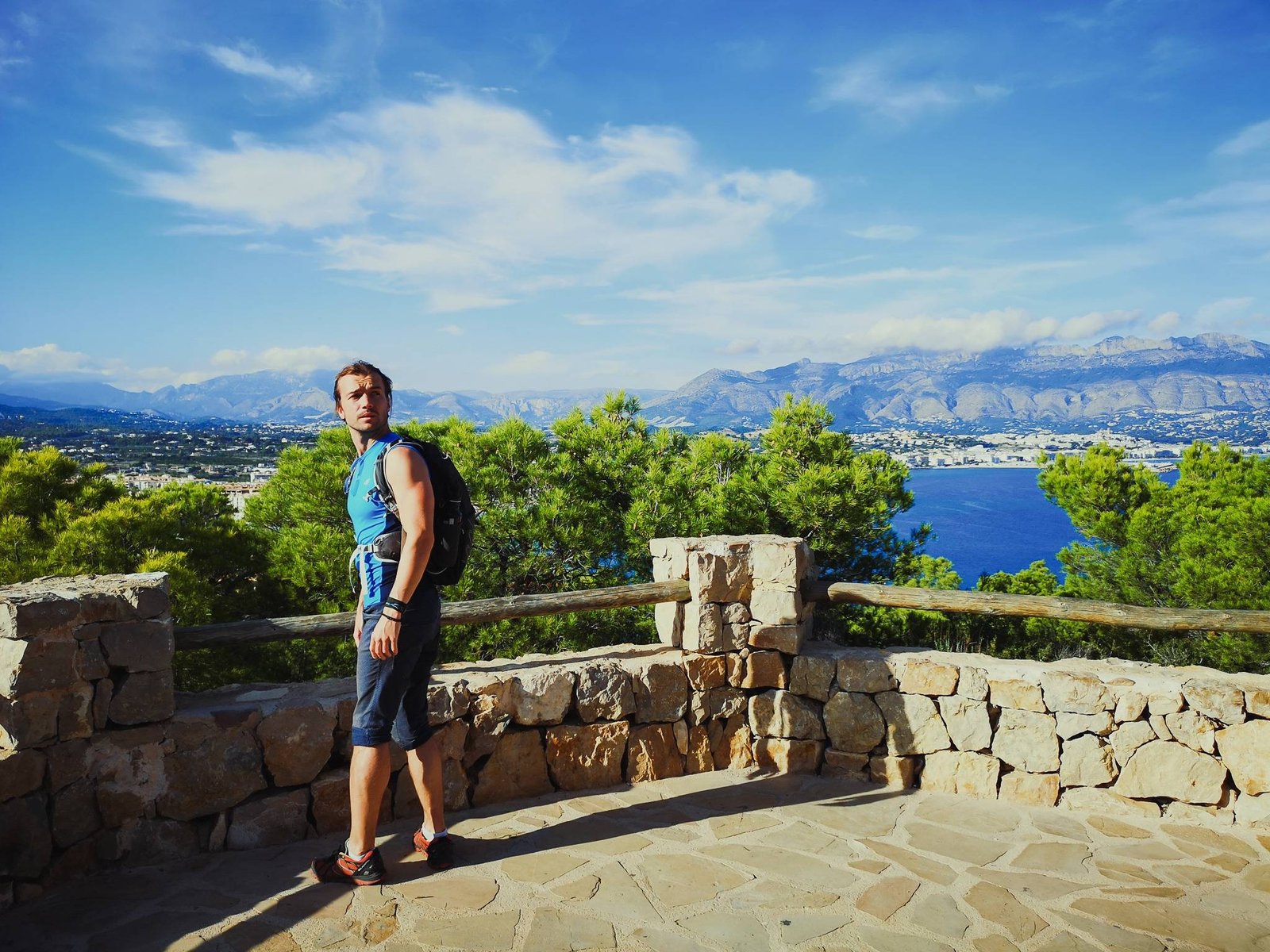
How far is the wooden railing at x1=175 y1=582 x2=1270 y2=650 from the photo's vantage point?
3.83m

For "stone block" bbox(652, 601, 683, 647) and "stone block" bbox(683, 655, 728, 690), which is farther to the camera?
"stone block" bbox(652, 601, 683, 647)

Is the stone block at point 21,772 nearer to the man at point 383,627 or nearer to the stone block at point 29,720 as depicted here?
the stone block at point 29,720

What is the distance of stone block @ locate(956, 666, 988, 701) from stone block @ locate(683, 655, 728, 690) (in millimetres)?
1337

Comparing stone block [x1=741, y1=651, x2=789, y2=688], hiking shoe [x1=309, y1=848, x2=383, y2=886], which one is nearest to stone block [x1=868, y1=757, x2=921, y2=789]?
stone block [x1=741, y1=651, x2=789, y2=688]

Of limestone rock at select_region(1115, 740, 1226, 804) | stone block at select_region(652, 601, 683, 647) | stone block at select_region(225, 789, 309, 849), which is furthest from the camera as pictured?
stone block at select_region(652, 601, 683, 647)

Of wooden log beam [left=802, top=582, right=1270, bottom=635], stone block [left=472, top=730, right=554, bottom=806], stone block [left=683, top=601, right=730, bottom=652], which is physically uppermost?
wooden log beam [left=802, top=582, right=1270, bottom=635]

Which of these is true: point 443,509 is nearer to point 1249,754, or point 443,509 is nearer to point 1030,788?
point 1030,788

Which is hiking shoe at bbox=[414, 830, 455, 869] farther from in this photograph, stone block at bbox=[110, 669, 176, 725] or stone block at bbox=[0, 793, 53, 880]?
stone block at bbox=[0, 793, 53, 880]

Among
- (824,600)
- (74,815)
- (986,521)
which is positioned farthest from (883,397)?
(74,815)

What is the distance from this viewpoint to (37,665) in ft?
9.98

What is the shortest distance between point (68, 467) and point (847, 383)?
222 feet

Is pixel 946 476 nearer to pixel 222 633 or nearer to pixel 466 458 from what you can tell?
pixel 466 458

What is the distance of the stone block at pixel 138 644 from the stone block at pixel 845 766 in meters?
3.56

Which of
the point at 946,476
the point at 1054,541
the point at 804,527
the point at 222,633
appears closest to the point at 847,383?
the point at 946,476
